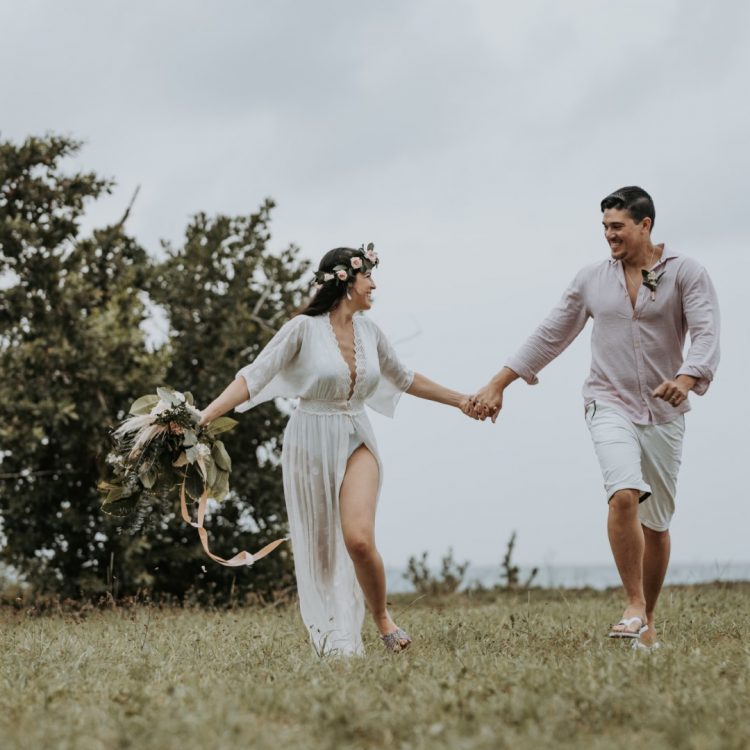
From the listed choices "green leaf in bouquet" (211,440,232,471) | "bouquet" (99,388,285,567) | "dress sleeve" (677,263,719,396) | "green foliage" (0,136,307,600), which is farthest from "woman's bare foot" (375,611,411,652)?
"green foliage" (0,136,307,600)

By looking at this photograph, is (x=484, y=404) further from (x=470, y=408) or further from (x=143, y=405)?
(x=143, y=405)

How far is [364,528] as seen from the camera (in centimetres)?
670

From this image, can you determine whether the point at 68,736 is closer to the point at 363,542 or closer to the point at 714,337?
the point at 363,542

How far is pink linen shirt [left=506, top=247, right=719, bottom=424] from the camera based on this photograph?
267 inches

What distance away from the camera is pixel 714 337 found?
21.9 feet

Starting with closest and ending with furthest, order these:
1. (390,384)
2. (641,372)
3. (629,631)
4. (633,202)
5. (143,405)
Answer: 1. (629,631)
2. (641,372)
3. (633,202)
4. (143,405)
5. (390,384)

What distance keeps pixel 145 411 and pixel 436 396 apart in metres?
2.06

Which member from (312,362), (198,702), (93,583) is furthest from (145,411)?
(93,583)

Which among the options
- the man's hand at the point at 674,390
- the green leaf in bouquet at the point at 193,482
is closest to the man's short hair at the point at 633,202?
the man's hand at the point at 674,390

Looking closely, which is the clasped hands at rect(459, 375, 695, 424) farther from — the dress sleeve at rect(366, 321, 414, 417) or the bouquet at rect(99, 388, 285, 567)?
the bouquet at rect(99, 388, 285, 567)

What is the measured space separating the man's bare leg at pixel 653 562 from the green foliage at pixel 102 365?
265 inches

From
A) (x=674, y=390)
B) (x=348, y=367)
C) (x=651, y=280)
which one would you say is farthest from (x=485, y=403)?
(x=674, y=390)

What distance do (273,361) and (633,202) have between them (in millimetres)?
2436

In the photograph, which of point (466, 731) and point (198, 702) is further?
point (198, 702)
